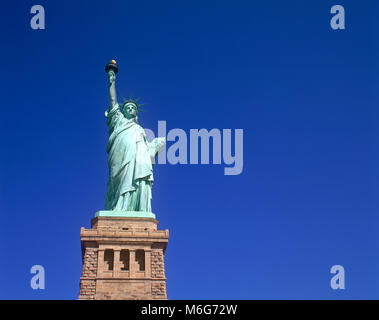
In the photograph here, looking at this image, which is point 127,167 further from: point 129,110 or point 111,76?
point 111,76

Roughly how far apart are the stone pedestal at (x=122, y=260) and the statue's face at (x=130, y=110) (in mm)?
7328

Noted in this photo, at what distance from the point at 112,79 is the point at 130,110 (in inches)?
92.3

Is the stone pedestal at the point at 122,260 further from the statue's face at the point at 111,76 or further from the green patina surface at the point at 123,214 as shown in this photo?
the statue's face at the point at 111,76

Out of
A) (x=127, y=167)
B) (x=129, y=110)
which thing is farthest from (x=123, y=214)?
(x=129, y=110)

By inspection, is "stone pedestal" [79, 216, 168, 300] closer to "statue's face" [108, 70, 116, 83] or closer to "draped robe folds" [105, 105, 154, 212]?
"draped robe folds" [105, 105, 154, 212]

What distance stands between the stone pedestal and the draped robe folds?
1.80 meters

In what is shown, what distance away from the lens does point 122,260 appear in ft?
108

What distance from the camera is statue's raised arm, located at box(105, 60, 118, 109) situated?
3812 centimetres

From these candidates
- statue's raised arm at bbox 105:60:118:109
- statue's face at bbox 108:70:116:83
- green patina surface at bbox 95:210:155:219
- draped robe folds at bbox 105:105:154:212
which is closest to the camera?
green patina surface at bbox 95:210:155:219

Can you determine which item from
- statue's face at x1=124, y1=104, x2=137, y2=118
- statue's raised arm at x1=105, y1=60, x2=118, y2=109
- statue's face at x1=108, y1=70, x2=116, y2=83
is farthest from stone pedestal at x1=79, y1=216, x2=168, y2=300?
statue's face at x1=108, y1=70, x2=116, y2=83

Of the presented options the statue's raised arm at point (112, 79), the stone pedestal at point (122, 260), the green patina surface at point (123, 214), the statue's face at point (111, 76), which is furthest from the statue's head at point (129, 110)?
the stone pedestal at point (122, 260)
